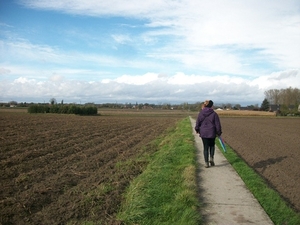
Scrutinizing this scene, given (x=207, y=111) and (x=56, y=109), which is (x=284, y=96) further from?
(x=207, y=111)

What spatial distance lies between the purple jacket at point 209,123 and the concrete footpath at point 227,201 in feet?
3.51

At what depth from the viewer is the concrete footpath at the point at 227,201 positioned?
461cm

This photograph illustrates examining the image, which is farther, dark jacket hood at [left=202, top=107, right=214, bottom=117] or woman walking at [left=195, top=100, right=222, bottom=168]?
dark jacket hood at [left=202, top=107, right=214, bottom=117]

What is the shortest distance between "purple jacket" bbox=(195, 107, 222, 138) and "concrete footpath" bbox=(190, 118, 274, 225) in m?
1.07

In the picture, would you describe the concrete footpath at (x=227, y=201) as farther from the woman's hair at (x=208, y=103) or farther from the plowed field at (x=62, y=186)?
the woman's hair at (x=208, y=103)

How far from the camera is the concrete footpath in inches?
182

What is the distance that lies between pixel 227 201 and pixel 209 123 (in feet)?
10.7

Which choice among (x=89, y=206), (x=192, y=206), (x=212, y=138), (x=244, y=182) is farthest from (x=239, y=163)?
(x=89, y=206)

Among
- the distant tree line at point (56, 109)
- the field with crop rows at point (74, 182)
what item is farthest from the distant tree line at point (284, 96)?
the field with crop rows at point (74, 182)

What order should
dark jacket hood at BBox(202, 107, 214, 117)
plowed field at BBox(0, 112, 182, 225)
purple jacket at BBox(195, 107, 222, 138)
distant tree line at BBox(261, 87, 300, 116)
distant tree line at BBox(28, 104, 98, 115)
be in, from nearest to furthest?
plowed field at BBox(0, 112, 182, 225), purple jacket at BBox(195, 107, 222, 138), dark jacket hood at BBox(202, 107, 214, 117), distant tree line at BBox(28, 104, 98, 115), distant tree line at BBox(261, 87, 300, 116)

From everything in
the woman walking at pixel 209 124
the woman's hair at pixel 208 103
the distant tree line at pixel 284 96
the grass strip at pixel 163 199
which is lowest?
the grass strip at pixel 163 199

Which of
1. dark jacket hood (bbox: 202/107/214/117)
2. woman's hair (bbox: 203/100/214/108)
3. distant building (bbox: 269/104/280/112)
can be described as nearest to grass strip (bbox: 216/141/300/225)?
dark jacket hood (bbox: 202/107/214/117)

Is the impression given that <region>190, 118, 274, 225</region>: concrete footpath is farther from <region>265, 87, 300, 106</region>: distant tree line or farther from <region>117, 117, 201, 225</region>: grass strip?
<region>265, 87, 300, 106</region>: distant tree line

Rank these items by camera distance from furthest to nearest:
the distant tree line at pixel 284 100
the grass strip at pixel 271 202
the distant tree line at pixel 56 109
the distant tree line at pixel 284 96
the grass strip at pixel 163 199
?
the distant tree line at pixel 284 96 → the distant tree line at pixel 284 100 → the distant tree line at pixel 56 109 → the grass strip at pixel 271 202 → the grass strip at pixel 163 199
